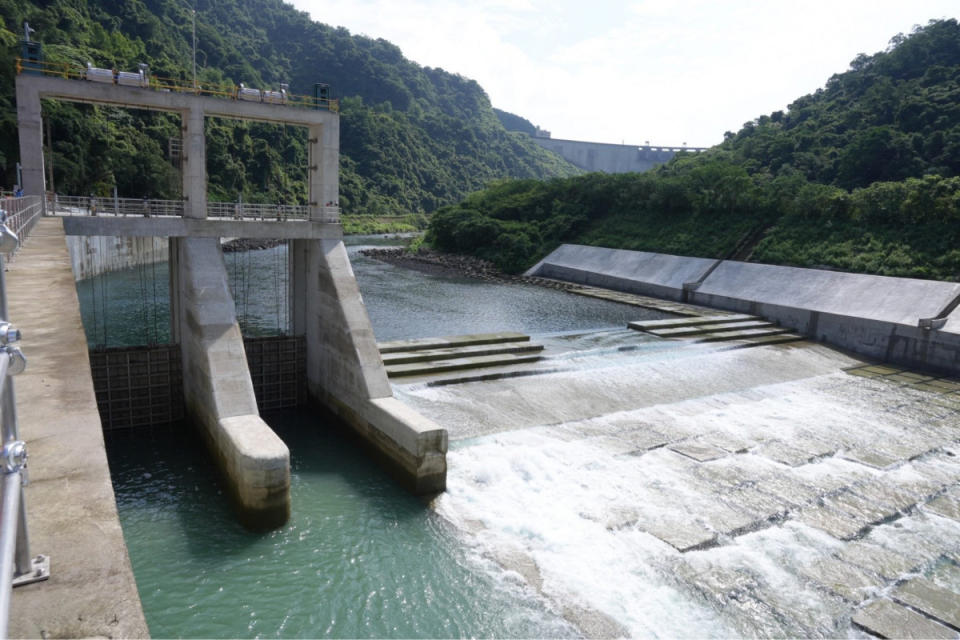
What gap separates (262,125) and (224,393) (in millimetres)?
84584

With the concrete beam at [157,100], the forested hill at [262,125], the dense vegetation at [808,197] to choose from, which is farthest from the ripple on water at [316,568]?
the dense vegetation at [808,197]

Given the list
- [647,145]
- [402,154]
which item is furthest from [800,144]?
[647,145]

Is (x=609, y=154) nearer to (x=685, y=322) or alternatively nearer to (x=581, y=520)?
(x=685, y=322)

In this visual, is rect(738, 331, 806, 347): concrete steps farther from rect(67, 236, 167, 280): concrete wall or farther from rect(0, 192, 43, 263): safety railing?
rect(67, 236, 167, 280): concrete wall

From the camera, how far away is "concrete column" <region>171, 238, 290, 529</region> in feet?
38.8

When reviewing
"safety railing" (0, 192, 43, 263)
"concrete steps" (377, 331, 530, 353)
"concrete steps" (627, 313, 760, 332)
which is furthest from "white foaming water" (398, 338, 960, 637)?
"safety railing" (0, 192, 43, 263)

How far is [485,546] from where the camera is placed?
11.7m

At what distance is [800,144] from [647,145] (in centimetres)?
9255

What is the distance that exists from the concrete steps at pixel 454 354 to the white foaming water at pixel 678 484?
4.51 feet

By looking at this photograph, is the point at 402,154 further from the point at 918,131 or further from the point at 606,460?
the point at 606,460

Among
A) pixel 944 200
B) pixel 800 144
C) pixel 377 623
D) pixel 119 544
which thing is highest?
pixel 800 144

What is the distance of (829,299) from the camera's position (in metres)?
32.0

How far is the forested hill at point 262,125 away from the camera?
50.2 meters

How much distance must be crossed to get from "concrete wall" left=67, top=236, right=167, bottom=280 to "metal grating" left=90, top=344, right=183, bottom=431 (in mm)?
17087
